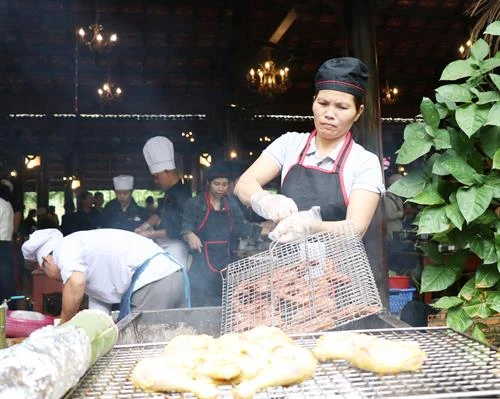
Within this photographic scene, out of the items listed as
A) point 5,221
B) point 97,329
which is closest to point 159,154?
point 5,221

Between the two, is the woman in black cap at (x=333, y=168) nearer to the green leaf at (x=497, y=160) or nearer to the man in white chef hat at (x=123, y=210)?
the green leaf at (x=497, y=160)

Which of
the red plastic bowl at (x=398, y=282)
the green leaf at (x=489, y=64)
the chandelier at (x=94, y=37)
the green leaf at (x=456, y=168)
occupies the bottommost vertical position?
the red plastic bowl at (x=398, y=282)

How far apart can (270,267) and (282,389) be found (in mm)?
908

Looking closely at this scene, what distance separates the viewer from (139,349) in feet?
6.30

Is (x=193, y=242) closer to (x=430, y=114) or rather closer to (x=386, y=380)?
(x=430, y=114)

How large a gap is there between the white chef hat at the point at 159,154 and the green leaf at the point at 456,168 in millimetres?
3620

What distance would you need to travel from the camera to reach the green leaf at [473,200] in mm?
2656

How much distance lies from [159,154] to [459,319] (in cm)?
390

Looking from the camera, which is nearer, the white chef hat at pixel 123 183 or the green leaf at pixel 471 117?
the green leaf at pixel 471 117

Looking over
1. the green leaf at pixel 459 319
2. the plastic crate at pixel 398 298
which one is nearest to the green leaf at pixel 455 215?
the green leaf at pixel 459 319

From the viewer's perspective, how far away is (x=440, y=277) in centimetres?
301

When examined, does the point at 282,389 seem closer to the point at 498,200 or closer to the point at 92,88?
the point at 498,200

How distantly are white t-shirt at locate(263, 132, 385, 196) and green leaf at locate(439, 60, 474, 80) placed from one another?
556 mm

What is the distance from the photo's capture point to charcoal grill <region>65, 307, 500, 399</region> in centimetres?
141
